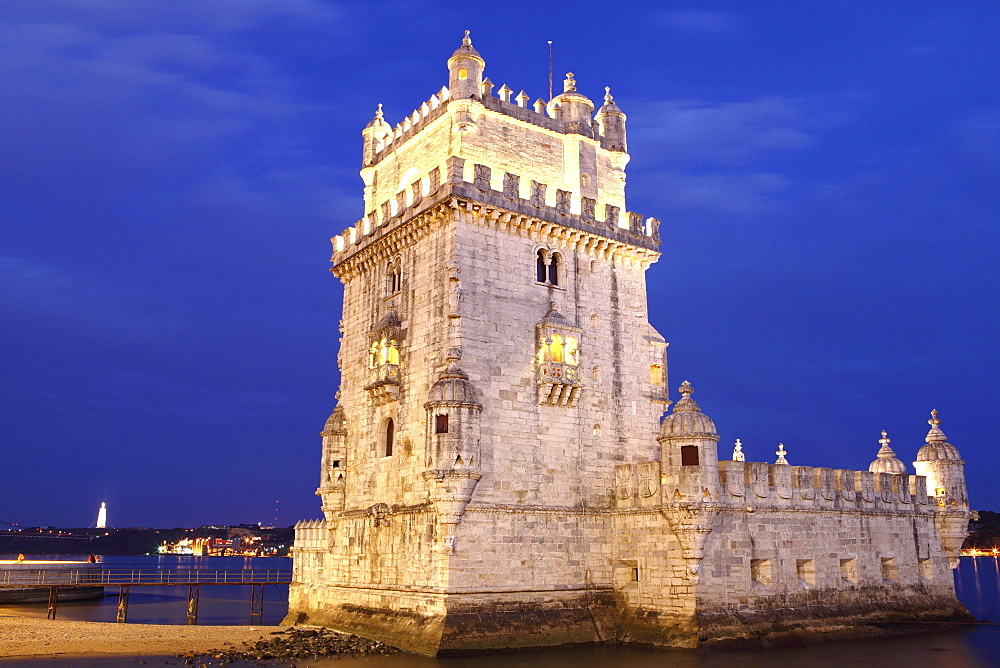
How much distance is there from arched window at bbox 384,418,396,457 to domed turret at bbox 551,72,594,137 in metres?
14.4

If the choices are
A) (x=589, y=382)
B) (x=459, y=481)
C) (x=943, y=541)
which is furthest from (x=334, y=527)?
(x=943, y=541)

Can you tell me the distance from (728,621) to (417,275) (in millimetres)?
16691

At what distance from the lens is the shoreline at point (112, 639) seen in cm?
2955

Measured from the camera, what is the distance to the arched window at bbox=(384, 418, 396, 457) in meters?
32.4

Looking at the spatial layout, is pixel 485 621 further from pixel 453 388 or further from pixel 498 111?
pixel 498 111

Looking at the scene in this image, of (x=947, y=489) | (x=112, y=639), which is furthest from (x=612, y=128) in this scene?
(x=112, y=639)

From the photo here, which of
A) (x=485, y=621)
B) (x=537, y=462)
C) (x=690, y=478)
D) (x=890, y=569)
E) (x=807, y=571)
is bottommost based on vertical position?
(x=485, y=621)

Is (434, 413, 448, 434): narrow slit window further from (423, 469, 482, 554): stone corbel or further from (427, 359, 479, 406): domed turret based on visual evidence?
(423, 469, 482, 554): stone corbel

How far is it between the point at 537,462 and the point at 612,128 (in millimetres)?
16044

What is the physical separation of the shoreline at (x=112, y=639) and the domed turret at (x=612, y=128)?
24546 mm

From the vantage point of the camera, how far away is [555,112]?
119ft

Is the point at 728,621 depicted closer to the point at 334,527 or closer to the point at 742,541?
the point at 742,541

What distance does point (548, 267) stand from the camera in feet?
110

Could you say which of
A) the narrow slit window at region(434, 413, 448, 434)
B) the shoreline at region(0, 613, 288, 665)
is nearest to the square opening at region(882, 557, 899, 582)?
the narrow slit window at region(434, 413, 448, 434)
